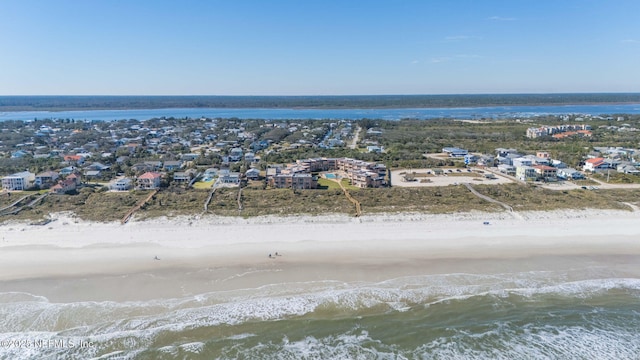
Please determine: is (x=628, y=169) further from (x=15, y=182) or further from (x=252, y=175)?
(x=15, y=182)

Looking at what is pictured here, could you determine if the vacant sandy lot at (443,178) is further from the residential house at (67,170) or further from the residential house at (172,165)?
the residential house at (67,170)

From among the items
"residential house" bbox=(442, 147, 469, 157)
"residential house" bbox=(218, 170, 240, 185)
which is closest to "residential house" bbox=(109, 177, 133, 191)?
"residential house" bbox=(218, 170, 240, 185)

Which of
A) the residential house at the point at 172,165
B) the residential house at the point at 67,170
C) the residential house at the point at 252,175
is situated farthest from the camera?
the residential house at the point at 172,165

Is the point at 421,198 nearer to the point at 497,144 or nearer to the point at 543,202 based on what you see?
the point at 543,202

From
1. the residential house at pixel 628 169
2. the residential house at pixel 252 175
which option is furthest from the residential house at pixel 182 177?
the residential house at pixel 628 169

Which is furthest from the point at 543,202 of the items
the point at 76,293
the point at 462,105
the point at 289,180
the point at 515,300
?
the point at 462,105

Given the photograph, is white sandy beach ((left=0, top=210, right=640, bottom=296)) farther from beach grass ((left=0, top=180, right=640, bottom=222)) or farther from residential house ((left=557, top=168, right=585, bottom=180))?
residential house ((left=557, top=168, right=585, bottom=180))
